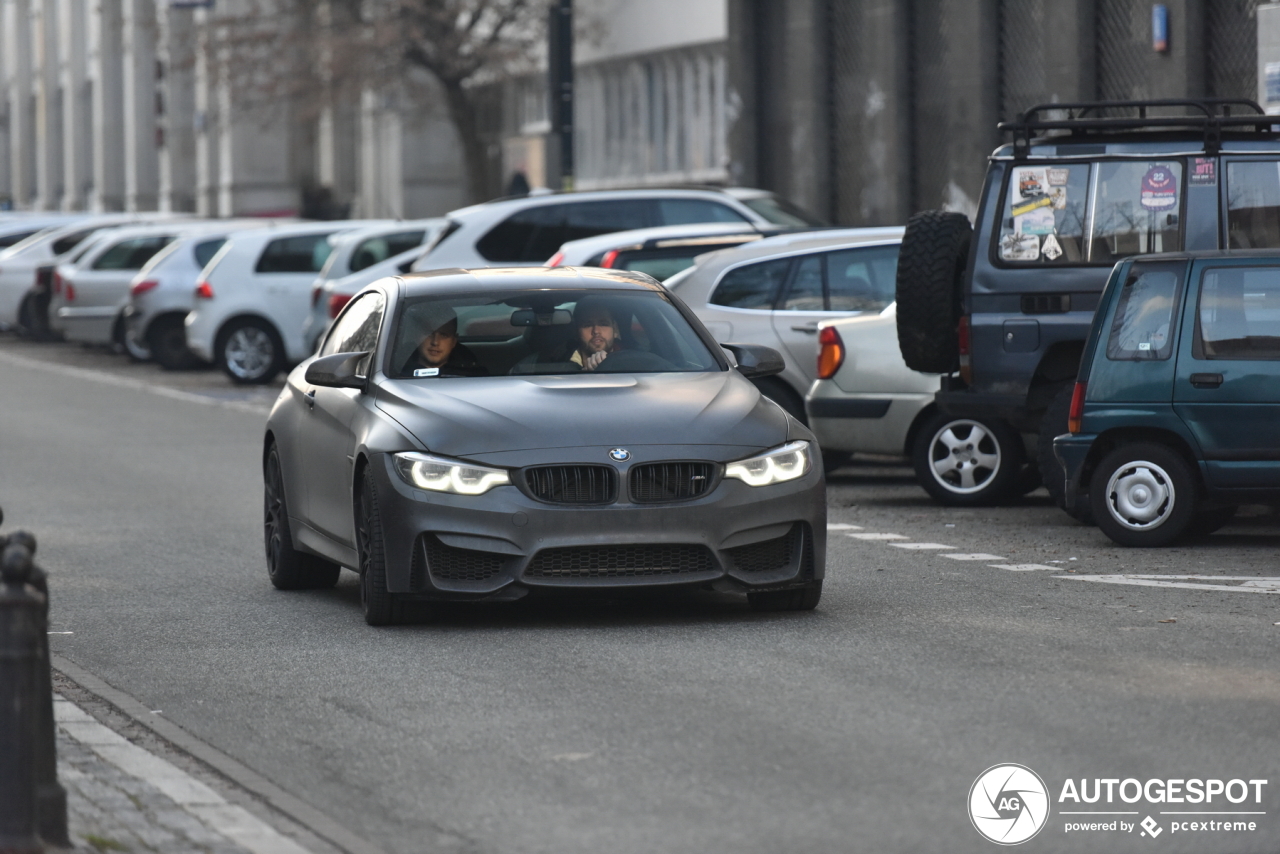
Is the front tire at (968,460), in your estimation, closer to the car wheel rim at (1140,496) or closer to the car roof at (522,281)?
the car wheel rim at (1140,496)

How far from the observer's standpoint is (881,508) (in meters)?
14.4

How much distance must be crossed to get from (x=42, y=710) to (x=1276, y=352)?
7673mm

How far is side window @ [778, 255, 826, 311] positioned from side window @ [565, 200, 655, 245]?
22.1 feet

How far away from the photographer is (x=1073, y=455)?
12.3 metres

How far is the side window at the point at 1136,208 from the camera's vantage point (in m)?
13.0

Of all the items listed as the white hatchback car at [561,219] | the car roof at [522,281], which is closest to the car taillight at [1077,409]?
the car roof at [522,281]

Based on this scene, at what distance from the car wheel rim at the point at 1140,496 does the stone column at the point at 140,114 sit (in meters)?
65.2

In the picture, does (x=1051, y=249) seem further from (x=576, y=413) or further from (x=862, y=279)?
(x=576, y=413)

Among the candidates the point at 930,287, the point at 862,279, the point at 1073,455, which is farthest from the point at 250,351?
the point at 1073,455

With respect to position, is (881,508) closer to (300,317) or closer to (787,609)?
(787,609)

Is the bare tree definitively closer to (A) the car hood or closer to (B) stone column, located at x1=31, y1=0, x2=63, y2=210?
(A) the car hood

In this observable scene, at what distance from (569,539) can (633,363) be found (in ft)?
4.15

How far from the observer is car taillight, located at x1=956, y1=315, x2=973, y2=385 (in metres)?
13.4

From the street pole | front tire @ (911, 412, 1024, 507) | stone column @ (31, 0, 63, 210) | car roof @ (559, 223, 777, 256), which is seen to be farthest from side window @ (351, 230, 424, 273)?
stone column @ (31, 0, 63, 210)
